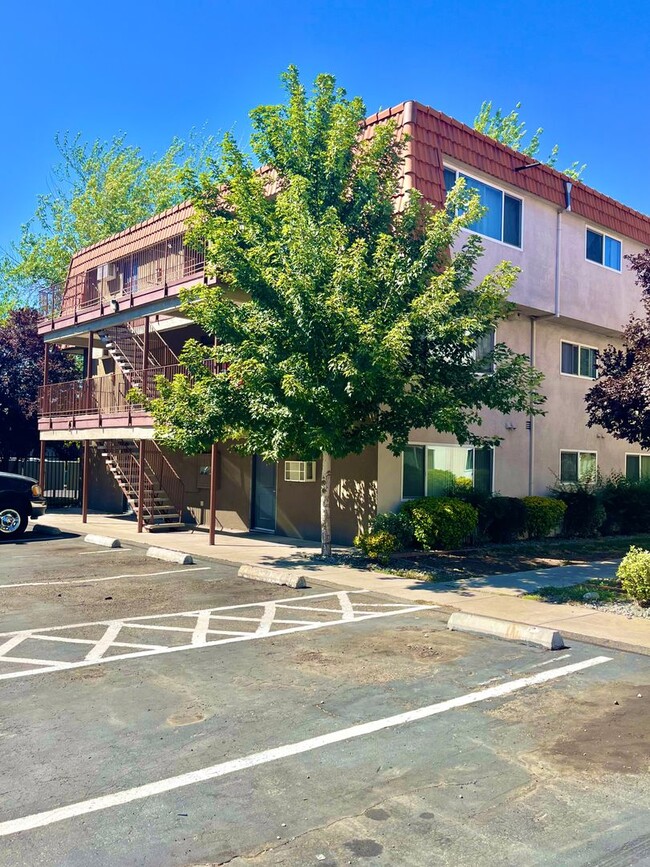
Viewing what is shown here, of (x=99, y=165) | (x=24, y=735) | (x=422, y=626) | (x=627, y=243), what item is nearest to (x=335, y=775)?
(x=24, y=735)

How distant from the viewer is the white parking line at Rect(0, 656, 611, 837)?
4312 millimetres

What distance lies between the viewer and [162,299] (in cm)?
1864

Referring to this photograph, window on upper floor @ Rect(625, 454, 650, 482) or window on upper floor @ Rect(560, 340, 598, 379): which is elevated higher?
window on upper floor @ Rect(560, 340, 598, 379)

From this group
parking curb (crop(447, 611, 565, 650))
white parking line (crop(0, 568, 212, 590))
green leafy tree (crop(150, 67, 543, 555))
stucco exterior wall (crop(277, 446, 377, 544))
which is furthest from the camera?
stucco exterior wall (crop(277, 446, 377, 544))

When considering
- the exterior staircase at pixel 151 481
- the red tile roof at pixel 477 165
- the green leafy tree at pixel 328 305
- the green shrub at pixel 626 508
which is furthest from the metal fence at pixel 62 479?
the green shrub at pixel 626 508

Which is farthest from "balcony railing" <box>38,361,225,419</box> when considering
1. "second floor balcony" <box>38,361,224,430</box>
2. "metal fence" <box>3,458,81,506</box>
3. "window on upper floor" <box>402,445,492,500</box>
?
"window on upper floor" <box>402,445,492,500</box>

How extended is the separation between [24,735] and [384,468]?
36.5 ft

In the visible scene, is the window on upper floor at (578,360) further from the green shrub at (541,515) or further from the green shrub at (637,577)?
the green shrub at (637,577)

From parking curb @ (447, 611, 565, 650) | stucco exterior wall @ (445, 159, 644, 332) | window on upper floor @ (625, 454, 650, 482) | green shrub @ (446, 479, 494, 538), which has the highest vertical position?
stucco exterior wall @ (445, 159, 644, 332)

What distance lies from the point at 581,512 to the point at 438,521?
6237 mm

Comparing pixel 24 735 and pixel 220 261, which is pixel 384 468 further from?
pixel 24 735

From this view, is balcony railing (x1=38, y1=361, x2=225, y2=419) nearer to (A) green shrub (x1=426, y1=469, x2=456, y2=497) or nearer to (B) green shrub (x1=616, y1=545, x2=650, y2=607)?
(A) green shrub (x1=426, y1=469, x2=456, y2=497)

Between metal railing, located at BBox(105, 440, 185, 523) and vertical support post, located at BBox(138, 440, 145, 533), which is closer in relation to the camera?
vertical support post, located at BBox(138, 440, 145, 533)

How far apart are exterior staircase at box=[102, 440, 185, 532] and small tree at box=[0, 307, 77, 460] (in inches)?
235
